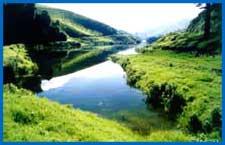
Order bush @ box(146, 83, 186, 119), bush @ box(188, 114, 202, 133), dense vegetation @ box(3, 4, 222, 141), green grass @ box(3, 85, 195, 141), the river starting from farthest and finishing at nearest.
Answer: the river < bush @ box(146, 83, 186, 119) < bush @ box(188, 114, 202, 133) < dense vegetation @ box(3, 4, 222, 141) < green grass @ box(3, 85, 195, 141)

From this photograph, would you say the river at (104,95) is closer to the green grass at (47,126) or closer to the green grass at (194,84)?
the green grass at (194,84)

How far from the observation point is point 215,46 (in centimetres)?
5878

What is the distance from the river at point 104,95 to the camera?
33.8 m

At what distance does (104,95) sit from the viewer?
147ft

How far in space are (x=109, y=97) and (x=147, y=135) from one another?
1603cm

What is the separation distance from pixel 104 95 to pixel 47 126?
22764mm

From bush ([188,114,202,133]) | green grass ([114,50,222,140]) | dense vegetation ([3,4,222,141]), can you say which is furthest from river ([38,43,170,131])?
bush ([188,114,202,133])

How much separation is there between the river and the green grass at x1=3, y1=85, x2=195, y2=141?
566 centimetres

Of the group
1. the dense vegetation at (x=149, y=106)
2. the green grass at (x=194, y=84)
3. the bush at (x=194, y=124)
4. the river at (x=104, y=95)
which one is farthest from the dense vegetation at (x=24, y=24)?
the bush at (x=194, y=124)

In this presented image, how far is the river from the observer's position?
111ft

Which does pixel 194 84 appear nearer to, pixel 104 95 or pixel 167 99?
pixel 167 99

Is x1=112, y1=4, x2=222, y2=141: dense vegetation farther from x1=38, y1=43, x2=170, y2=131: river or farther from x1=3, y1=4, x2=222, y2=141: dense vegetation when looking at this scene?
x1=38, y1=43, x2=170, y2=131: river

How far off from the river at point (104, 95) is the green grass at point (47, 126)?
5.66 meters

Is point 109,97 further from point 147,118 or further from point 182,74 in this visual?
point 147,118
